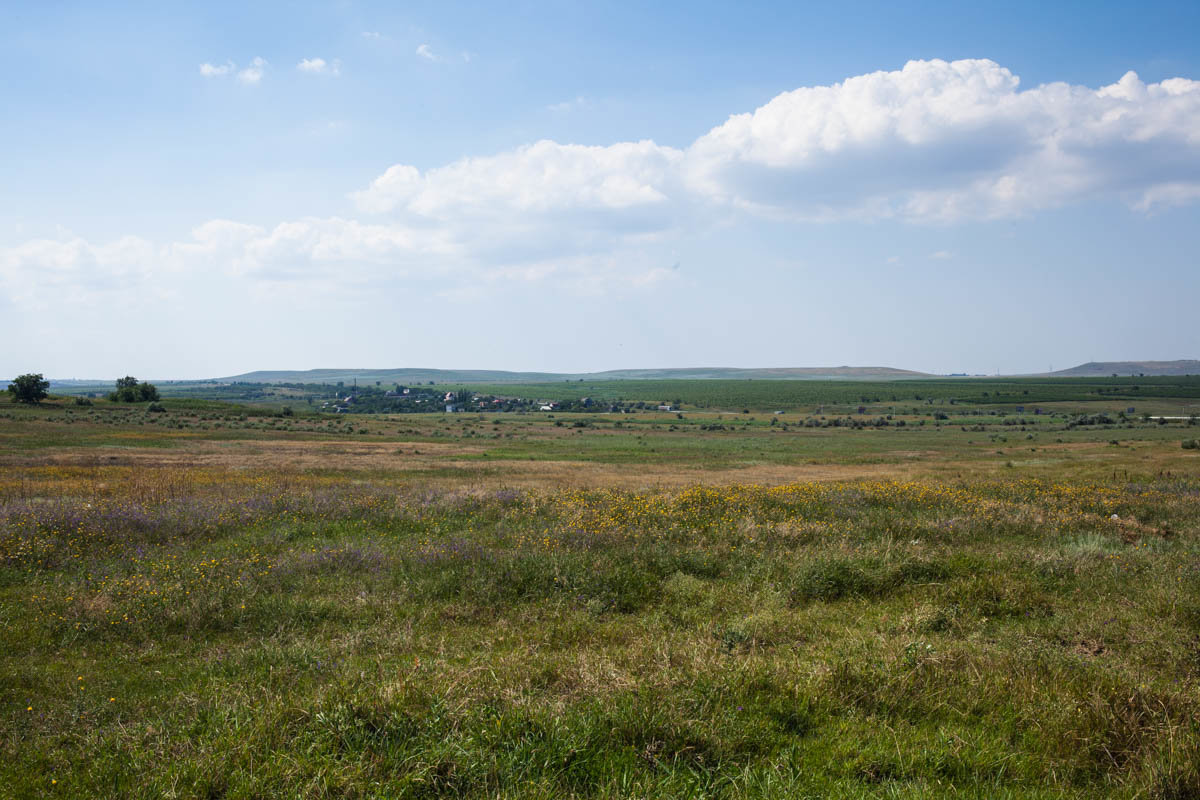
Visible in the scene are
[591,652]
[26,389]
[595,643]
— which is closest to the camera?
[591,652]

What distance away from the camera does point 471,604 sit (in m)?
8.91

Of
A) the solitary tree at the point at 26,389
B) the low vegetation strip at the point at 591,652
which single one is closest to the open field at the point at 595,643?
the low vegetation strip at the point at 591,652

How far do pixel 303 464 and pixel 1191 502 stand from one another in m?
35.8

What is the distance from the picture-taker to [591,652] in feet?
22.4

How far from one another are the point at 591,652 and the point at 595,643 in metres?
0.62

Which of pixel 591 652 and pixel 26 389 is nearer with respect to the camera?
pixel 591 652

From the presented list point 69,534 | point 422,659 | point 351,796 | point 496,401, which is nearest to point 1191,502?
point 422,659

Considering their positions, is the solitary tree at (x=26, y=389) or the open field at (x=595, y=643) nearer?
the open field at (x=595, y=643)

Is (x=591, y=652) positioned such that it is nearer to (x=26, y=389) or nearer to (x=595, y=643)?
(x=595, y=643)

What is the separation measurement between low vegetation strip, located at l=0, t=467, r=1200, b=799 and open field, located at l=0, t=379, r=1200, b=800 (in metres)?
0.04

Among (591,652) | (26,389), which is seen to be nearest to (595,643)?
(591,652)

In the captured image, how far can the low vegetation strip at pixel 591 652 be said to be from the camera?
4.49 metres

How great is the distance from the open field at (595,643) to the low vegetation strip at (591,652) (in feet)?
0.12

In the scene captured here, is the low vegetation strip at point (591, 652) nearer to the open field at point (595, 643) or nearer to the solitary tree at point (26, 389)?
the open field at point (595, 643)
